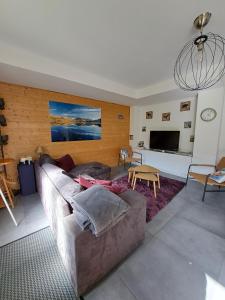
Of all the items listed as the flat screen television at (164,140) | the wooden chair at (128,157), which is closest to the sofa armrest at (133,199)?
the wooden chair at (128,157)

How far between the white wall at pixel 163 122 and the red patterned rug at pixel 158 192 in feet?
4.22

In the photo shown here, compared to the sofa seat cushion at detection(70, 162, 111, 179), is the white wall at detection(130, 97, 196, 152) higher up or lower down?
higher up

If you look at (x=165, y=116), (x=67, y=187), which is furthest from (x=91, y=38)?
(x=165, y=116)

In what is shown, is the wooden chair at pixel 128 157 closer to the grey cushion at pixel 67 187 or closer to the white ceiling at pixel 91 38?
the white ceiling at pixel 91 38

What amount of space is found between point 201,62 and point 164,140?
2.73 m

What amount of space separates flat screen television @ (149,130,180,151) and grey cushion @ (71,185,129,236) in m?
3.35

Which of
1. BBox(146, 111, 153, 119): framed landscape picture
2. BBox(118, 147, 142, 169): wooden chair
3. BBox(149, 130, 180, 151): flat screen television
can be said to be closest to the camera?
BBox(149, 130, 180, 151): flat screen television

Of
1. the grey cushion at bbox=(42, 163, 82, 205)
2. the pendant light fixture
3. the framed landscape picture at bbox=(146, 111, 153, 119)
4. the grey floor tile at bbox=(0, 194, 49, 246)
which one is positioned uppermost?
the pendant light fixture

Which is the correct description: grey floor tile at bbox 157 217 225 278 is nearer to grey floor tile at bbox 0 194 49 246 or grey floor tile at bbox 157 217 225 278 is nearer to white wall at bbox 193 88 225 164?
grey floor tile at bbox 0 194 49 246

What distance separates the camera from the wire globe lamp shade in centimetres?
189

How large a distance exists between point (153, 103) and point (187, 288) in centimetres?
448

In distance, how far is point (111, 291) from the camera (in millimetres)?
1130

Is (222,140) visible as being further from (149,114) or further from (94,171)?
(94,171)

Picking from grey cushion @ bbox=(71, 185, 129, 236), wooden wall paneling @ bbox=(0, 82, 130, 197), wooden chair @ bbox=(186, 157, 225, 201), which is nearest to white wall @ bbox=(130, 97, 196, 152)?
wooden chair @ bbox=(186, 157, 225, 201)
